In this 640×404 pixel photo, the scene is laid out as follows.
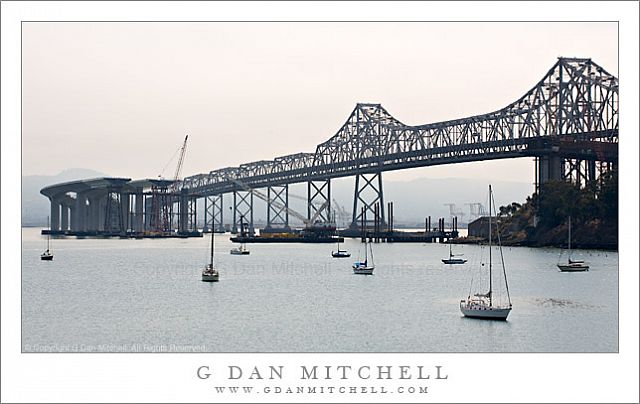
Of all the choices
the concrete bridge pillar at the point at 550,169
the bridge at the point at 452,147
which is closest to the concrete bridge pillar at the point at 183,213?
the bridge at the point at 452,147

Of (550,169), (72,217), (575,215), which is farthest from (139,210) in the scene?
(575,215)

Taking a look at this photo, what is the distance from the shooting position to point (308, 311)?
38.4m

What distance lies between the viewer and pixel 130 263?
72.4 meters

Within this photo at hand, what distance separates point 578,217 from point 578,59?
21.3 metres

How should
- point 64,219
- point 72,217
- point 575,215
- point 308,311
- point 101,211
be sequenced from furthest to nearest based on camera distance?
1. point 64,219
2. point 72,217
3. point 101,211
4. point 575,215
5. point 308,311

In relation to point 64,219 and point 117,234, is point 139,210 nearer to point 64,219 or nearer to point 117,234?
point 117,234

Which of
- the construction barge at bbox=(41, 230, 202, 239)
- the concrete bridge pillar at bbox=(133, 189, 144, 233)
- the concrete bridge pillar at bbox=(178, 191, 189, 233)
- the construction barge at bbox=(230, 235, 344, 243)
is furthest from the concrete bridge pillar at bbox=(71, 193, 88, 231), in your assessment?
the construction barge at bbox=(230, 235, 344, 243)

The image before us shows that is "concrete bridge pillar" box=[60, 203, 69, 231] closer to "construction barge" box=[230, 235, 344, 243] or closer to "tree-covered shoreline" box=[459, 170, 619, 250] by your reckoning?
"construction barge" box=[230, 235, 344, 243]

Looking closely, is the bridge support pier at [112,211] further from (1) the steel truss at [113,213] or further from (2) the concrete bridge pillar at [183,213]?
(2) the concrete bridge pillar at [183,213]

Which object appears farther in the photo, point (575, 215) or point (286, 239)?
point (286, 239)

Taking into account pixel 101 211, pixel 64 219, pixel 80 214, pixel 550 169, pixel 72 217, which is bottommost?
pixel 64 219

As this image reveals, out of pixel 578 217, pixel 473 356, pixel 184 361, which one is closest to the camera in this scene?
pixel 184 361
